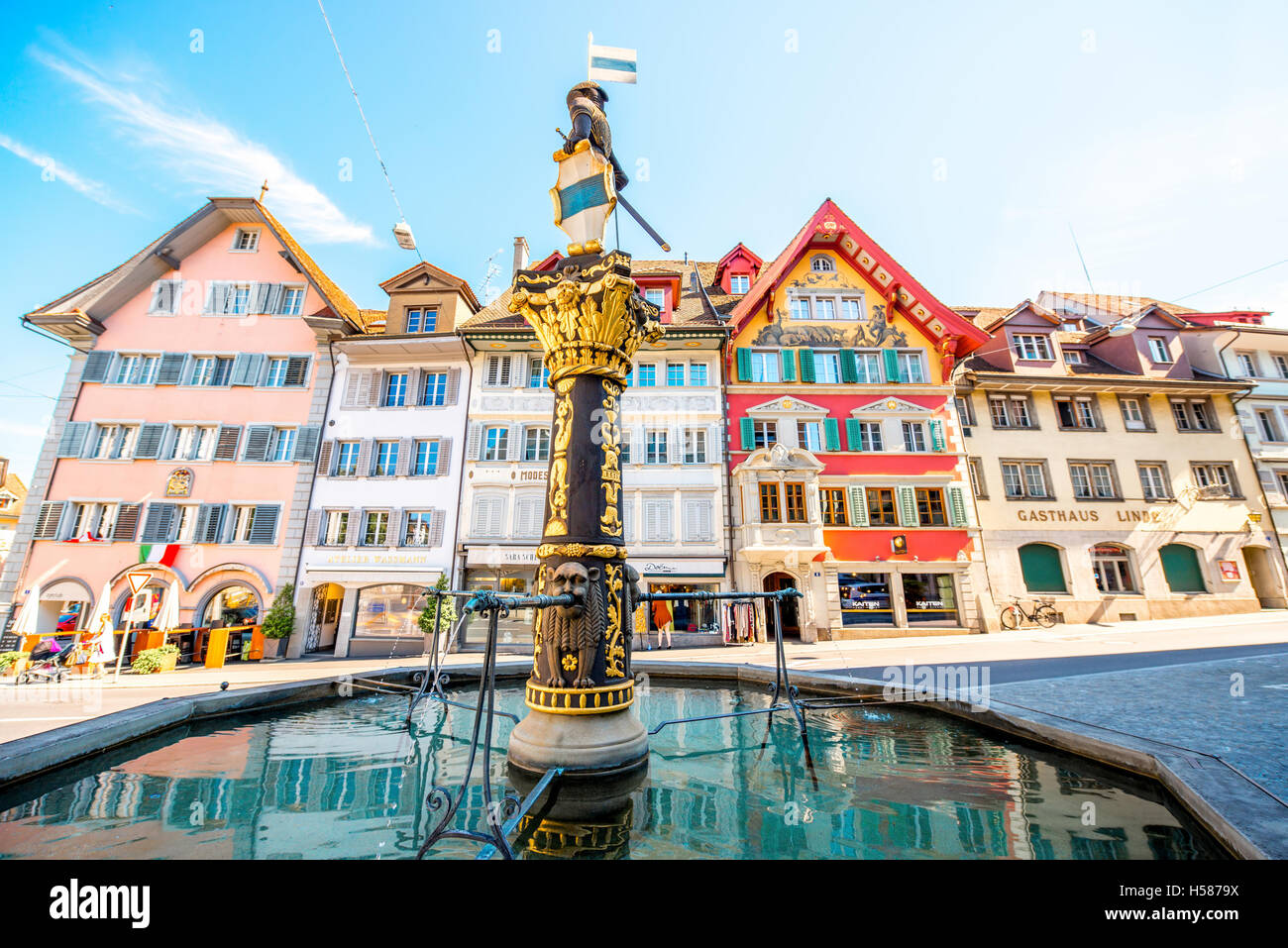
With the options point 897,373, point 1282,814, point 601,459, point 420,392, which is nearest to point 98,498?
point 420,392

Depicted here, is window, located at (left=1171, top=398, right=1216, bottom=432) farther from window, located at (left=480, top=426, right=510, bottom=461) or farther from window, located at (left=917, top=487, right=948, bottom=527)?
window, located at (left=480, top=426, right=510, bottom=461)

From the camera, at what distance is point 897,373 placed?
2156 cm

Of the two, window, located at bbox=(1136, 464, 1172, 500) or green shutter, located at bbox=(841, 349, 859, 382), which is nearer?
green shutter, located at bbox=(841, 349, 859, 382)

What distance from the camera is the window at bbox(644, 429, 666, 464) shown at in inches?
789

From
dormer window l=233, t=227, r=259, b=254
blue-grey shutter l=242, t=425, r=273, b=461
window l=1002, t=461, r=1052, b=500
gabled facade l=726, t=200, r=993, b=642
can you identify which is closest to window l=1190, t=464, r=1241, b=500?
window l=1002, t=461, r=1052, b=500

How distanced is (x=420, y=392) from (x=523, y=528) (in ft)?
24.0

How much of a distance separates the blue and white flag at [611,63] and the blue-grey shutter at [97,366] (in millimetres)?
25140

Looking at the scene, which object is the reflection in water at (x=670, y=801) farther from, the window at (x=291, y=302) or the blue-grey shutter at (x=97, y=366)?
the blue-grey shutter at (x=97, y=366)

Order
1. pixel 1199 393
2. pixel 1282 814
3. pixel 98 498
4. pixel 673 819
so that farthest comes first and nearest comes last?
1. pixel 1199 393
2. pixel 98 498
3. pixel 673 819
4. pixel 1282 814

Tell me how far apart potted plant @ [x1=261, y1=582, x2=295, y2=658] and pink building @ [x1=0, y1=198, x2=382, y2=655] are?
1.47 ft

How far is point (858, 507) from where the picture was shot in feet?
65.7

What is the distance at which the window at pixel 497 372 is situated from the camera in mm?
20672

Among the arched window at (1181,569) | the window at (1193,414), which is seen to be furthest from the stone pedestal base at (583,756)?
the window at (1193,414)
